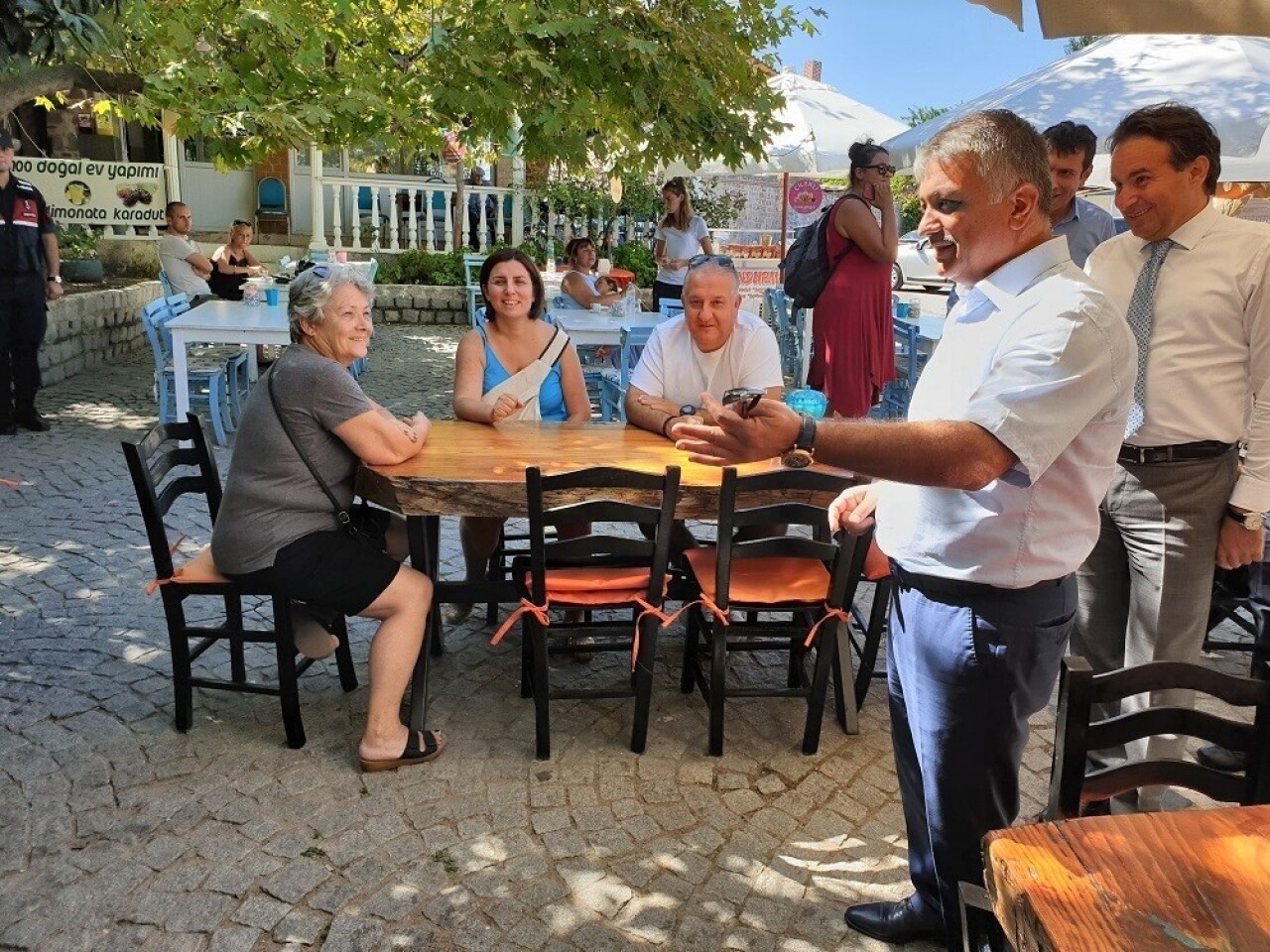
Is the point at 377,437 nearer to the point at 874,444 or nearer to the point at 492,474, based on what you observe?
the point at 492,474

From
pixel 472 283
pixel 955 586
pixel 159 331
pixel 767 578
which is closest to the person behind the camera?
pixel 955 586

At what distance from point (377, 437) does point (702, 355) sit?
1391 millimetres

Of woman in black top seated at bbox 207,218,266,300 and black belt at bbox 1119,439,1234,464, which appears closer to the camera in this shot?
black belt at bbox 1119,439,1234,464

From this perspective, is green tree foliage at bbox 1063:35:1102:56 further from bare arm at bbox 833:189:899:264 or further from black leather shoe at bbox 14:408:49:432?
black leather shoe at bbox 14:408:49:432

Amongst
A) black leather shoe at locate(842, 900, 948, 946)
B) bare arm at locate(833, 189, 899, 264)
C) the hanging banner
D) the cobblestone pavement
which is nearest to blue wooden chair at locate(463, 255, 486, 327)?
the hanging banner

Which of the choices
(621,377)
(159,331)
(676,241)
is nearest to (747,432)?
(621,377)

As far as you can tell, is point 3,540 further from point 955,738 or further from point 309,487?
point 955,738

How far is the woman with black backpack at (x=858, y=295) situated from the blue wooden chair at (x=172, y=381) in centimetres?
436

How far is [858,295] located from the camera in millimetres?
5324

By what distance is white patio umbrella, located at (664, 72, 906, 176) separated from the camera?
9.98m

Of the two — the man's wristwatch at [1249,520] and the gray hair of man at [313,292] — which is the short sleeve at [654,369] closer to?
the gray hair of man at [313,292]

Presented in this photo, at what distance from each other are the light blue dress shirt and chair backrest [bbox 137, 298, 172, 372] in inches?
252

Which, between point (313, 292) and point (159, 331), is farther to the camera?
point (159, 331)

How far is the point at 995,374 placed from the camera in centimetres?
161
